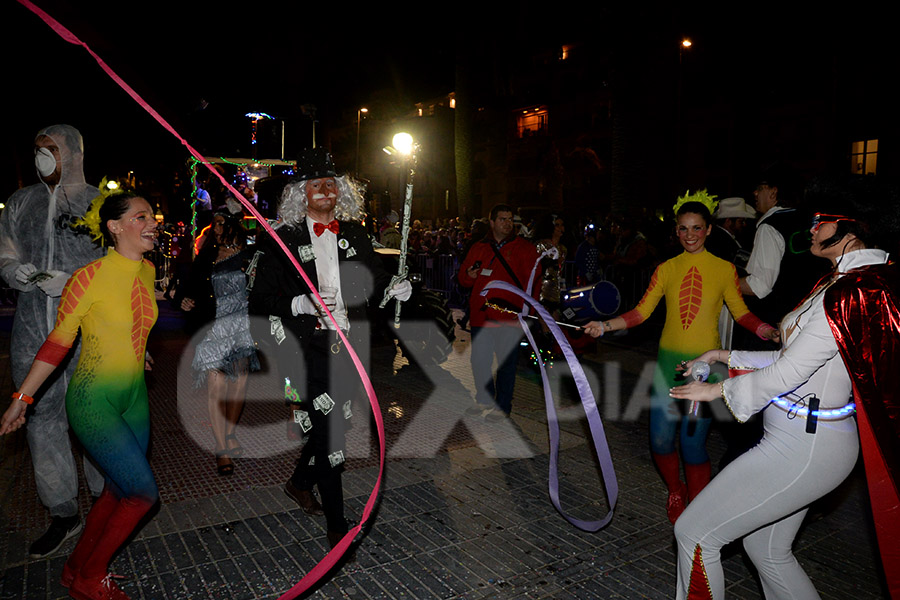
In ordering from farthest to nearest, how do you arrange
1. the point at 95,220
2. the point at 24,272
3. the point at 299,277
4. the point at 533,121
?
the point at 533,121 → the point at 299,277 → the point at 24,272 → the point at 95,220

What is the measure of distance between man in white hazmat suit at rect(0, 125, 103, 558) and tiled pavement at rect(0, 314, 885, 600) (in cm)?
38

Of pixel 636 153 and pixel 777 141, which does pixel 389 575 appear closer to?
pixel 636 153

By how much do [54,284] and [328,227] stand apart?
1.66 m

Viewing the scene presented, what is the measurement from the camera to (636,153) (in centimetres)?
1630

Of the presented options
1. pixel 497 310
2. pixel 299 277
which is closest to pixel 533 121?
pixel 497 310

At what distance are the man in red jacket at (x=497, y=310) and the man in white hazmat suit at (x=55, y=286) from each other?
383 cm

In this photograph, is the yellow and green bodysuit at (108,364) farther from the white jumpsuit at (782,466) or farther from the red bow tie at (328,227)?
the white jumpsuit at (782,466)

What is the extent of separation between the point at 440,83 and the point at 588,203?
2235cm

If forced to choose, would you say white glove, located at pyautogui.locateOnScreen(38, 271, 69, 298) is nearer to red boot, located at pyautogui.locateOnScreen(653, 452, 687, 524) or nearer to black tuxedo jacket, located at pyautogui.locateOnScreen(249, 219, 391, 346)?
black tuxedo jacket, located at pyautogui.locateOnScreen(249, 219, 391, 346)

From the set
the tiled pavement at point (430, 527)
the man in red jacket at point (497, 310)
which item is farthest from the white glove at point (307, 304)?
the man in red jacket at point (497, 310)

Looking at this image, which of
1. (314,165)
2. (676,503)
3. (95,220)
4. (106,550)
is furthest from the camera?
(676,503)

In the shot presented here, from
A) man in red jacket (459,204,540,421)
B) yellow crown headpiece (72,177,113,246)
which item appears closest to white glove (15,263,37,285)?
yellow crown headpiece (72,177,113,246)

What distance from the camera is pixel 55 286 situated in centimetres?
375

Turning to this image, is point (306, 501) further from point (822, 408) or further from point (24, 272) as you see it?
point (822, 408)
